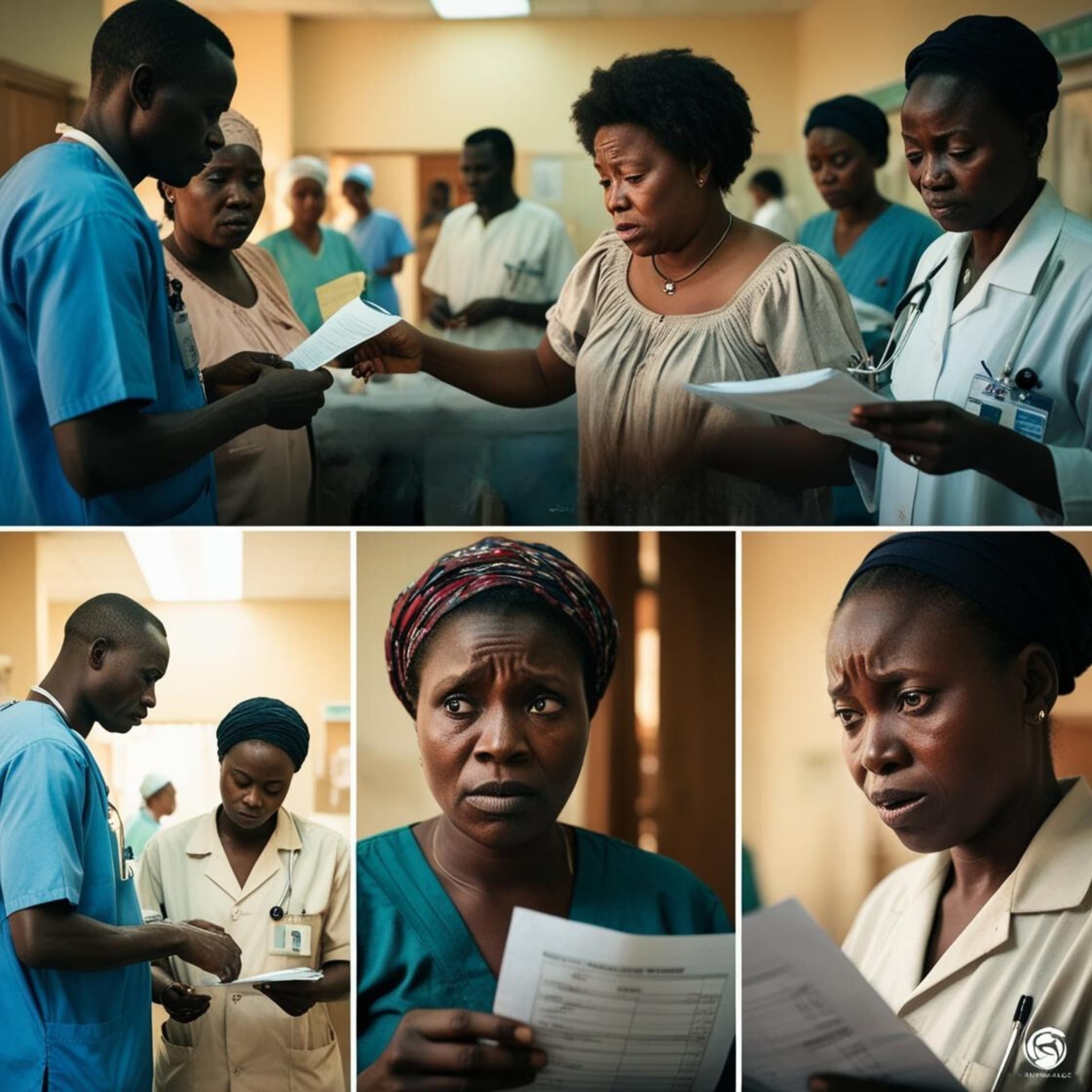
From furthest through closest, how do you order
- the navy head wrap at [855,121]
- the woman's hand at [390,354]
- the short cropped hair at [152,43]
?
1. the navy head wrap at [855,121]
2. the woman's hand at [390,354]
3. the short cropped hair at [152,43]

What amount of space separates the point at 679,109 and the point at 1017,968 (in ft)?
4.66

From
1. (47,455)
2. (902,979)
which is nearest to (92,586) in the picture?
(47,455)

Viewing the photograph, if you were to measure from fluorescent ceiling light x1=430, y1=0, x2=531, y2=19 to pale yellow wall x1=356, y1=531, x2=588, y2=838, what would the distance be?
1.28 m

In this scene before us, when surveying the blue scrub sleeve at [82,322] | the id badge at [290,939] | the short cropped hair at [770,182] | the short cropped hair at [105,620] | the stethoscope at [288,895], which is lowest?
the id badge at [290,939]

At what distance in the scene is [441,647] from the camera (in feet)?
6.93

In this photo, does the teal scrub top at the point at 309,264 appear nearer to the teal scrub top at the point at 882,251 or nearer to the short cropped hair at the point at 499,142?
the short cropped hair at the point at 499,142

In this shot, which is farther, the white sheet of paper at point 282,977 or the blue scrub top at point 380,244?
the blue scrub top at point 380,244

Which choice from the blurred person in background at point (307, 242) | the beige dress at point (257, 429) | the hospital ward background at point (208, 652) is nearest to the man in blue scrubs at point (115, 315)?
the hospital ward background at point (208, 652)

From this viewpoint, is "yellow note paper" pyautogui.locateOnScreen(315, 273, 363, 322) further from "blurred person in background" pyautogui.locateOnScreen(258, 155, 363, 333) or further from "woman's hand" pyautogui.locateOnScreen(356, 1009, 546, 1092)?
"woman's hand" pyautogui.locateOnScreen(356, 1009, 546, 1092)

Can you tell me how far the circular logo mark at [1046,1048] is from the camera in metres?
2.00

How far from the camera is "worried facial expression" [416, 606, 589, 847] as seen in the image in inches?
82.6

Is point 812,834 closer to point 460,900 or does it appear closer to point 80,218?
point 460,900

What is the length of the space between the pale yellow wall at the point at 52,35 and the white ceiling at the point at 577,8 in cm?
33

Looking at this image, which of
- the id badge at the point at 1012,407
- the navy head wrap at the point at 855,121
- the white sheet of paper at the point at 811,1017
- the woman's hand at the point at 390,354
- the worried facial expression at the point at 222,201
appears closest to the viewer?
the white sheet of paper at the point at 811,1017
